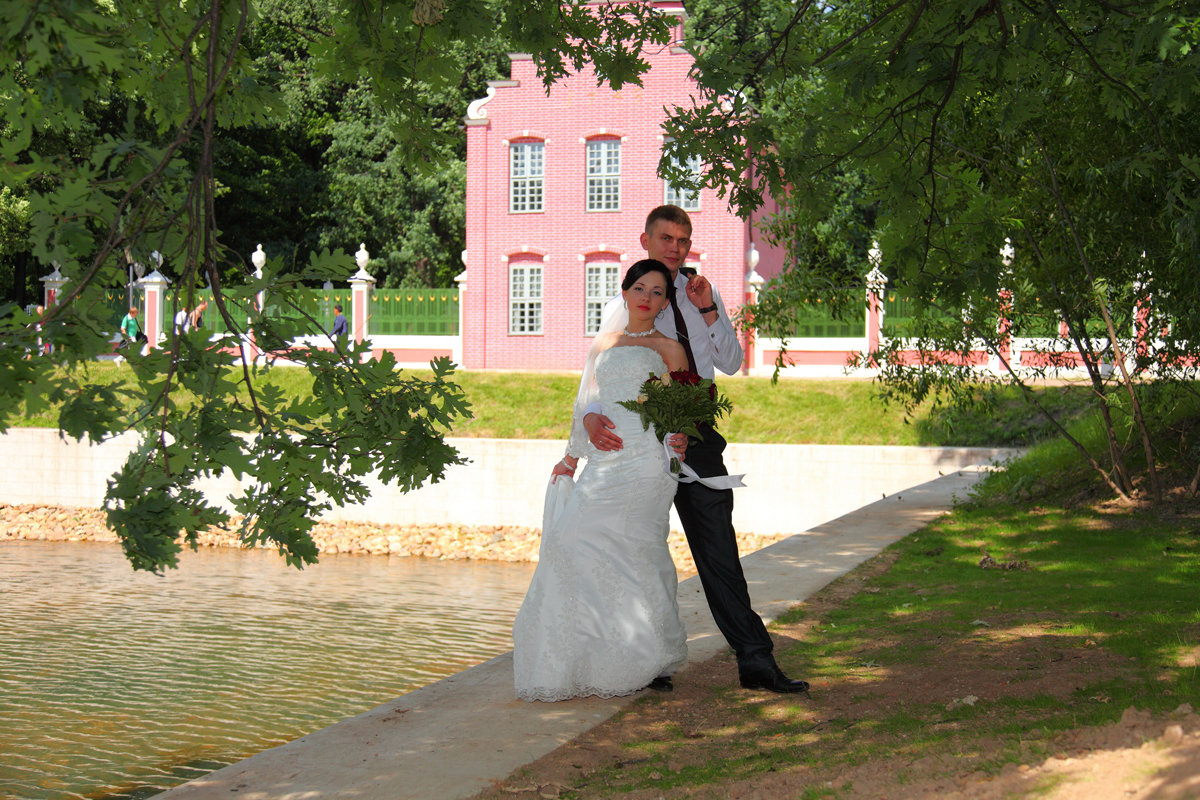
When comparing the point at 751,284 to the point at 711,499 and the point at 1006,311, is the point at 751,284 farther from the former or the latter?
the point at 711,499

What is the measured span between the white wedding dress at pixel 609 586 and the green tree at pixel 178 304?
1.20m

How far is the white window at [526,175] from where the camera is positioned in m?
32.1

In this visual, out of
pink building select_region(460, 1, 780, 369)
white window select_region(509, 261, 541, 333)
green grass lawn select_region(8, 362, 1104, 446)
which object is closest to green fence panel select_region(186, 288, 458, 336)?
pink building select_region(460, 1, 780, 369)

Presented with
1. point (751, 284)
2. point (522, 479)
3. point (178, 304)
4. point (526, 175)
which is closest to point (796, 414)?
point (522, 479)

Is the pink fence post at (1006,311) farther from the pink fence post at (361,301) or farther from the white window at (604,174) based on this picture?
the pink fence post at (361,301)

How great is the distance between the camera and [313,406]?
165 inches

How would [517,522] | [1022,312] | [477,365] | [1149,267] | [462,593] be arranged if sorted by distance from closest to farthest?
[1149,267], [1022,312], [462,593], [517,522], [477,365]

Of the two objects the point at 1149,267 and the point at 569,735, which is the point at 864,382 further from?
the point at 569,735

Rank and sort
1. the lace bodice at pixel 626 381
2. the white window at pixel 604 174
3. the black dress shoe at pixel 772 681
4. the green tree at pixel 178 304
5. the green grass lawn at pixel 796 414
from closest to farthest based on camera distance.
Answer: the green tree at pixel 178 304 < the black dress shoe at pixel 772 681 < the lace bodice at pixel 626 381 < the green grass lawn at pixel 796 414 < the white window at pixel 604 174

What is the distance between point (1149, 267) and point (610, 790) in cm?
886

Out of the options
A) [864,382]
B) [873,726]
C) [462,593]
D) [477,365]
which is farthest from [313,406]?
[477,365]

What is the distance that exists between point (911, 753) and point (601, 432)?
86.6 inches

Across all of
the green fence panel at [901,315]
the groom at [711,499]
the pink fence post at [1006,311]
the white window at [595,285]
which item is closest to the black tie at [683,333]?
the groom at [711,499]

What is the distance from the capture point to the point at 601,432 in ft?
18.4
